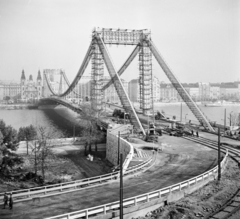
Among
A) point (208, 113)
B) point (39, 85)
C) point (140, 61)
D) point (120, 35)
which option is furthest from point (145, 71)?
point (39, 85)

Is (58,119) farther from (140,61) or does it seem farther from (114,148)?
(114,148)

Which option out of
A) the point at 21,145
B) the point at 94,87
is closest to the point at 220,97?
the point at 94,87

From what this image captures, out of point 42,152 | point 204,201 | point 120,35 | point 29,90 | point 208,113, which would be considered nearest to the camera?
point 204,201

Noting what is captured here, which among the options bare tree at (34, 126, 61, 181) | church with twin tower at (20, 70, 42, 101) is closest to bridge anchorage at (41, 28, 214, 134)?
bare tree at (34, 126, 61, 181)

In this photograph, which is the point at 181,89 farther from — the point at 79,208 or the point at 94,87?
the point at 79,208

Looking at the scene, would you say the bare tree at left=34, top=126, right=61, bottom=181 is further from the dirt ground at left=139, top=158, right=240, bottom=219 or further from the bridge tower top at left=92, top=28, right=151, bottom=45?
the bridge tower top at left=92, top=28, right=151, bottom=45

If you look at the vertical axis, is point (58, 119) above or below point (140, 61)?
below
